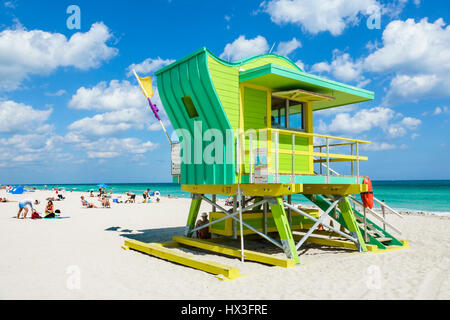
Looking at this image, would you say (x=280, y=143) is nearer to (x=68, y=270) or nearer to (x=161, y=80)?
(x=161, y=80)

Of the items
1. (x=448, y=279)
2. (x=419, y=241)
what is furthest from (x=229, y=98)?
(x=419, y=241)

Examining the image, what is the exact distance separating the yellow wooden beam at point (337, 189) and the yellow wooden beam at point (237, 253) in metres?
3.01

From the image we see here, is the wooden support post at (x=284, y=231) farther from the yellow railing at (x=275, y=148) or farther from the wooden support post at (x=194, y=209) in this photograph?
the wooden support post at (x=194, y=209)

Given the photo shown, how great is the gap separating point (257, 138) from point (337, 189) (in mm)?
3053

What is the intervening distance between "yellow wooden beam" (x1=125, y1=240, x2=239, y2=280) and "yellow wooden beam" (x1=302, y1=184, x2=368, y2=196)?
4.32m

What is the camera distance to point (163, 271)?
9.16m

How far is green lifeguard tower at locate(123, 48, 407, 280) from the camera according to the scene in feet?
32.1

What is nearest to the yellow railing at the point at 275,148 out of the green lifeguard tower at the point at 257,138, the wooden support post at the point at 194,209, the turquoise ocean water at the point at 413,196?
the green lifeguard tower at the point at 257,138

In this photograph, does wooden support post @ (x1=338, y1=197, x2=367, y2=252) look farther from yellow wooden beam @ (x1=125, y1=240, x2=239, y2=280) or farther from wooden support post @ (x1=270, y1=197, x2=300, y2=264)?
yellow wooden beam @ (x1=125, y1=240, x2=239, y2=280)

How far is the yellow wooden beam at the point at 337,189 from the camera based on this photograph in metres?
11.2

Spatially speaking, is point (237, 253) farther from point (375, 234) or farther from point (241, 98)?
point (375, 234)

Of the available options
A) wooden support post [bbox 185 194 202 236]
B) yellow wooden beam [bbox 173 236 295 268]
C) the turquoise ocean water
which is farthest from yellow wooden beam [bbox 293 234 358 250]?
the turquoise ocean water

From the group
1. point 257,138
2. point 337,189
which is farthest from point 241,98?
point 337,189
